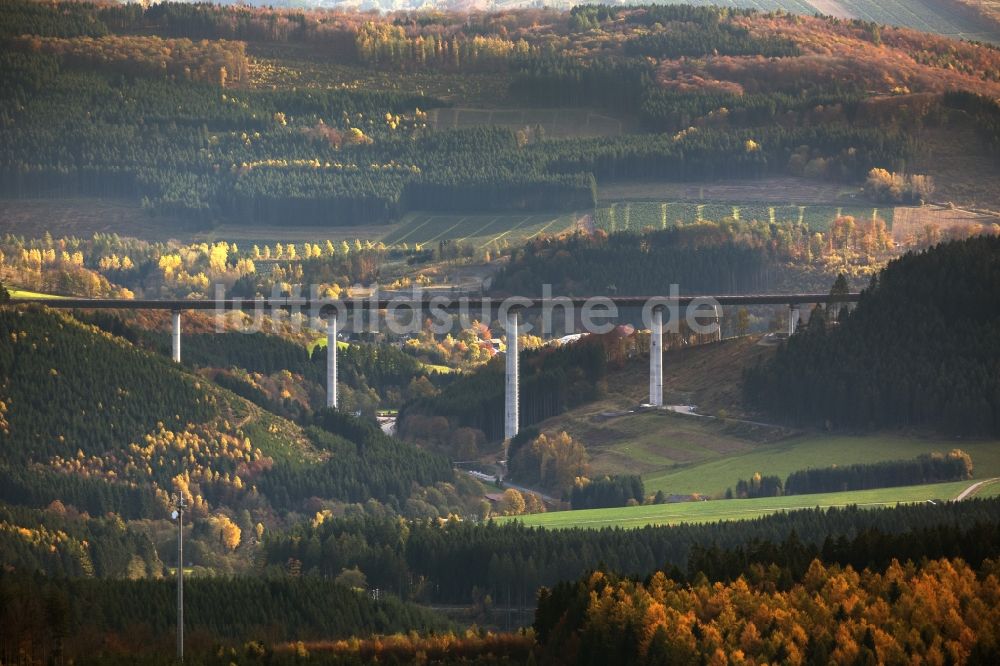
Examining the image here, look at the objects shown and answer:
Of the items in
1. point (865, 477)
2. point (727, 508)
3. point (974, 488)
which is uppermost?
point (974, 488)

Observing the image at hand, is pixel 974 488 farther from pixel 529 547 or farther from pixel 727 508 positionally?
pixel 529 547

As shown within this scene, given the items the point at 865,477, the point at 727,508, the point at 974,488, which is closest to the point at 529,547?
the point at 727,508

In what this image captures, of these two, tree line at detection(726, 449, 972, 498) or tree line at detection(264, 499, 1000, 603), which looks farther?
tree line at detection(726, 449, 972, 498)

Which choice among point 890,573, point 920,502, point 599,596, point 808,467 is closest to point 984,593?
point 890,573

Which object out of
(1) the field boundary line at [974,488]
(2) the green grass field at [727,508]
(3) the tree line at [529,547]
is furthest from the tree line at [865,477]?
(3) the tree line at [529,547]

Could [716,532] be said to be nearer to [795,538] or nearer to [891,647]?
[795,538]

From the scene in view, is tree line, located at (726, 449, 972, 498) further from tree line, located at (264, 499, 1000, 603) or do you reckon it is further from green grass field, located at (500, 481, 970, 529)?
tree line, located at (264, 499, 1000, 603)

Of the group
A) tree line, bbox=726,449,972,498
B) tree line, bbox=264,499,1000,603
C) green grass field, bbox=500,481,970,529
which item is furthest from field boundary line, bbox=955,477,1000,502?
tree line, bbox=264,499,1000,603

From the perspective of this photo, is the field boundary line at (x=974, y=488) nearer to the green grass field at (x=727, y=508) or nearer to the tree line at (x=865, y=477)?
the green grass field at (x=727, y=508)

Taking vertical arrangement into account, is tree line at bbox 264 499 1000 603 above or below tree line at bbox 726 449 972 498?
above
